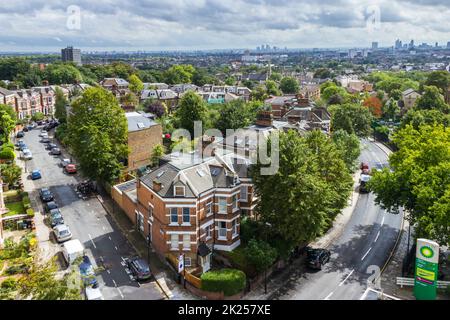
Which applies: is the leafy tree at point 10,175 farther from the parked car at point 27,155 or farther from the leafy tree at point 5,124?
the leafy tree at point 5,124

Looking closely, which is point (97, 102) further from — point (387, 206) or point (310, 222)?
point (387, 206)

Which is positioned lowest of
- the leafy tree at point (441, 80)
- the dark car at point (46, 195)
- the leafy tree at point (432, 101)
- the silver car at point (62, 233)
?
the silver car at point (62, 233)

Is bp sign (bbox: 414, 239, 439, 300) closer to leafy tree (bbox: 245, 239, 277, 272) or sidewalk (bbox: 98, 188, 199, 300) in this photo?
leafy tree (bbox: 245, 239, 277, 272)

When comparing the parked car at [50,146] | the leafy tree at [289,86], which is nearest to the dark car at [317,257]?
the parked car at [50,146]

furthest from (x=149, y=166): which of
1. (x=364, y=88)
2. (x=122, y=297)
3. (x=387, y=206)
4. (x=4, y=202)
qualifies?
(x=364, y=88)

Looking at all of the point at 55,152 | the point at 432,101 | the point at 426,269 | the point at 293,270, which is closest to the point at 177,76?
the point at 55,152

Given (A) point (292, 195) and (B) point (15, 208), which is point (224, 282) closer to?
(A) point (292, 195)
